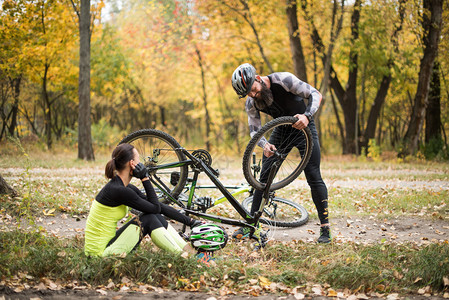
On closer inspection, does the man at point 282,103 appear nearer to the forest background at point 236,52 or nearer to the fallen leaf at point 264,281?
the fallen leaf at point 264,281

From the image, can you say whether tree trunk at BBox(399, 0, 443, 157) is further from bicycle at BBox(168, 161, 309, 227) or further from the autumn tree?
the autumn tree

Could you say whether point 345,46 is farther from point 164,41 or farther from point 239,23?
point 164,41

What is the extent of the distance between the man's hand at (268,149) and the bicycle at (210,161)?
0.20 feet

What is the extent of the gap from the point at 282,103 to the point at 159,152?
1623 mm

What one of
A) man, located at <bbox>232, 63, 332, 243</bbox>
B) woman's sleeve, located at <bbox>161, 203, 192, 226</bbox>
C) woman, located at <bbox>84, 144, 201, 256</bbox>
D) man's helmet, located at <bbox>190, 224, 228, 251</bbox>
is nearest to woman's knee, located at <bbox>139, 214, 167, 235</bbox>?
woman, located at <bbox>84, 144, 201, 256</bbox>

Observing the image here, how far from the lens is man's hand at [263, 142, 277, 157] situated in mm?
4602

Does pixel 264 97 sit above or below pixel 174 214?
above

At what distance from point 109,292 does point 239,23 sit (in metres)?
15.8

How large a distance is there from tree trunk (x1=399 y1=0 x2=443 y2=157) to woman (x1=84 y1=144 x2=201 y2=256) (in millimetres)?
13992

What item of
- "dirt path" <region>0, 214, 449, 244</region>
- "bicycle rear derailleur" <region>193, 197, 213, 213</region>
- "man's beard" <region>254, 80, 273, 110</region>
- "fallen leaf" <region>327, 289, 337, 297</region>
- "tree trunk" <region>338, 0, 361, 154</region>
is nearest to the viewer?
"fallen leaf" <region>327, 289, 337, 297</region>

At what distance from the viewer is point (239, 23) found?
17.8 meters

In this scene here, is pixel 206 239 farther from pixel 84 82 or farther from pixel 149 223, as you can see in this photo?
pixel 84 82

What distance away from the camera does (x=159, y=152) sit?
→ 5121 millimetres

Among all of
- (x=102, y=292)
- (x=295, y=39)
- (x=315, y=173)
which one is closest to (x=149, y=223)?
(x=102, y=292)
